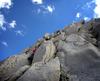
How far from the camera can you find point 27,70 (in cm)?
2873

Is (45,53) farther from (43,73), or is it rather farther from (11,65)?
(11,65)

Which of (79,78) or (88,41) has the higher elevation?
(88,41)

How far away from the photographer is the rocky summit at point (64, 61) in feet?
88.5

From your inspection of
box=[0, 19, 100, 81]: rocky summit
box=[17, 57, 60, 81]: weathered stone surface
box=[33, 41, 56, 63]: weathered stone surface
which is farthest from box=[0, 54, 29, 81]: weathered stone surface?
box=[17, 57, 60, 81]: weathered stone surface

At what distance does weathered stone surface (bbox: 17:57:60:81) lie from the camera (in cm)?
2641

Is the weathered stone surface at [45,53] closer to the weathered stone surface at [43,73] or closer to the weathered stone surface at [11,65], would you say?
the weathered stone surface at [43,73]

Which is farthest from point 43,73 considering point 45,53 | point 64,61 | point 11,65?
point 11,65

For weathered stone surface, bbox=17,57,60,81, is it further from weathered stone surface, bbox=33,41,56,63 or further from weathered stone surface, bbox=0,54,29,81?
weathered stone surface, bbox=0,54,29,81

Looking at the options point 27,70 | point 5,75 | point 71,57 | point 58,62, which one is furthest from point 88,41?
point 5,75

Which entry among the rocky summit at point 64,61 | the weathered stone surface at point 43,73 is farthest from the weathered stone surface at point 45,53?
the weathered stone surface at point 43,73

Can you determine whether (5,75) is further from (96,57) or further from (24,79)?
(96,57)

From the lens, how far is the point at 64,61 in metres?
30.1

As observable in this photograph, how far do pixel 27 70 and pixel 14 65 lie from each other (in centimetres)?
797

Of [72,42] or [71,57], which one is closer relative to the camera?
[71,57]
